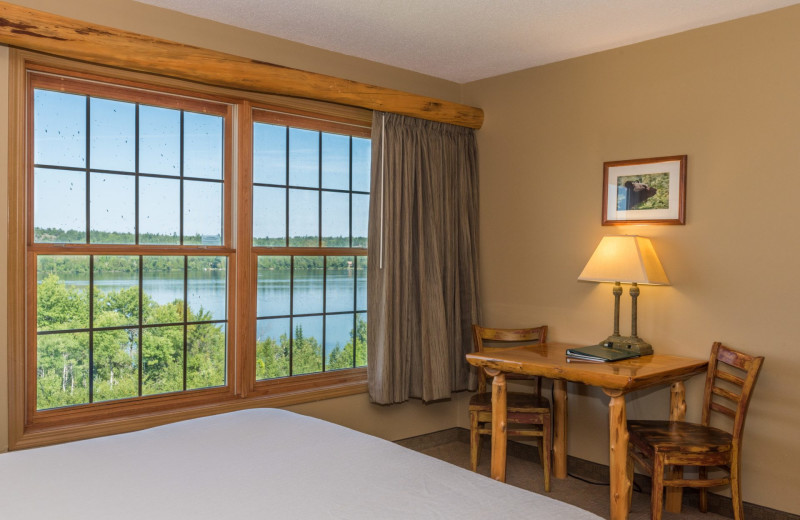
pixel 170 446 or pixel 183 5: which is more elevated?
pixel 183 5

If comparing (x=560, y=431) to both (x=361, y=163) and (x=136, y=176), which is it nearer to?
(x=361, y=163)

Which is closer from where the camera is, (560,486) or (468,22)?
(468,22)

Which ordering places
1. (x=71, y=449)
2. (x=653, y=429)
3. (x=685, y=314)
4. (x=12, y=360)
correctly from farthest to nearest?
(x=685, y=314) → (x=653, y=429) → (x=12, y=360) → (x=71, y=449)

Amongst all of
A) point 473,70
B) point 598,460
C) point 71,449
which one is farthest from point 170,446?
point 473,70

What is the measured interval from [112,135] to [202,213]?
2.06ft

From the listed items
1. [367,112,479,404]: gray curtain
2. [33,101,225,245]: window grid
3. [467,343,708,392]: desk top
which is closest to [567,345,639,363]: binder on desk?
[467,343,708,392]: desk top

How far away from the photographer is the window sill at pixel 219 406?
3092 millimetres

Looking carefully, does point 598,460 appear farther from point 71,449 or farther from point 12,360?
point 12,360

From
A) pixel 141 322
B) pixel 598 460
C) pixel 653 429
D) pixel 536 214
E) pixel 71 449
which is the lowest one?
pixel 598 460

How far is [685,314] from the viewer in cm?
372

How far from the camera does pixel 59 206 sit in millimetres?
3193

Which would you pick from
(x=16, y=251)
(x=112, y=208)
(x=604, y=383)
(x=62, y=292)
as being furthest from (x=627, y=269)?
(x=16, y=251)

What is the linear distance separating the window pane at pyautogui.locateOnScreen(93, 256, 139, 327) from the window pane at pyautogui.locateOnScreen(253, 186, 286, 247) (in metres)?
0.75

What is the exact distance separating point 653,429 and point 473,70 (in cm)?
266
